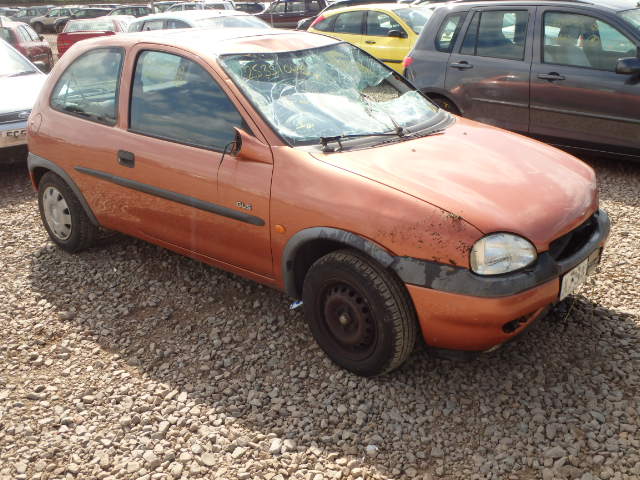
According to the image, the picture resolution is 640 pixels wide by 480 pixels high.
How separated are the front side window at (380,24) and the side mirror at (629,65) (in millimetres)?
5102

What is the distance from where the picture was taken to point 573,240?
10.8 ft

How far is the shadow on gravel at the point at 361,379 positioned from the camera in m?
2.99

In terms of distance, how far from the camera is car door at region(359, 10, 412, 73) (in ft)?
33.8

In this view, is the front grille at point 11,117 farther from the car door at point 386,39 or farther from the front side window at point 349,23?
the front side window at point 349,23

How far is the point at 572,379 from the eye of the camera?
3.30m

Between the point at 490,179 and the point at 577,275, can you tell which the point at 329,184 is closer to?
the point at 490,179

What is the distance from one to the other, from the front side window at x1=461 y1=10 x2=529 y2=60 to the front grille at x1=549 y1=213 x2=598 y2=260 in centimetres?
370

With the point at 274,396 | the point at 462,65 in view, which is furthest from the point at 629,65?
the point at 274,396

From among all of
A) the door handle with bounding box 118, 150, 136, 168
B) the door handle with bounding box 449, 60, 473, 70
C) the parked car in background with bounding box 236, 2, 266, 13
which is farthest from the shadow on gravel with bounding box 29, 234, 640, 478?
the parked car in background with bounding box 236, 2, 266, 13

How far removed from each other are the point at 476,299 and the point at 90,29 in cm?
1684

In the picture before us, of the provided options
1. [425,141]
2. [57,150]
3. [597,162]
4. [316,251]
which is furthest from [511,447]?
[597,162]

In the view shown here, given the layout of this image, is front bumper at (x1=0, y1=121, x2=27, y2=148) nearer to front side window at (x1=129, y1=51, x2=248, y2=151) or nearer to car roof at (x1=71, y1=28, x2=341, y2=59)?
car roof at (x1=71, y1=28, x2=341, y2=59)

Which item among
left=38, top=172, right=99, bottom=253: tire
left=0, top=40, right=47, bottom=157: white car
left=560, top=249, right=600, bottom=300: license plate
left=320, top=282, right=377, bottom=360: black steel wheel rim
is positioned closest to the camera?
left=560, top=249, right=600, bottom=300: license plate

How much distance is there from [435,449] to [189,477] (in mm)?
1072
